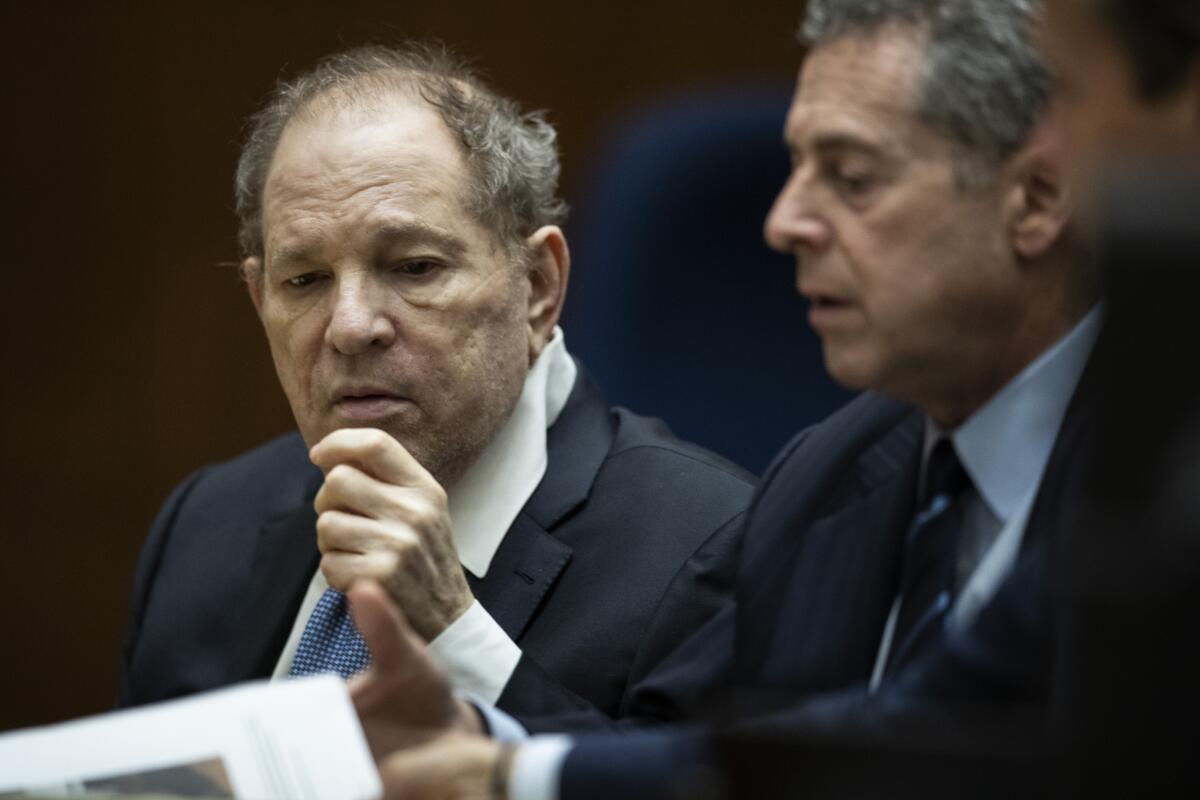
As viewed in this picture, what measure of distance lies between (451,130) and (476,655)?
2.11ft

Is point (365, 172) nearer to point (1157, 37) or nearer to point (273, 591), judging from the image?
point (273, 591)

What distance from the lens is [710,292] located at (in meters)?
2.15

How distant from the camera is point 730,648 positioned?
5.07ft

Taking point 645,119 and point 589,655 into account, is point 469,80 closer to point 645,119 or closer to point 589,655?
point 645,119

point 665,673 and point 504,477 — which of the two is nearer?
point 665,673

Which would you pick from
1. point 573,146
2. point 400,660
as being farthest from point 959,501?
point 573,146

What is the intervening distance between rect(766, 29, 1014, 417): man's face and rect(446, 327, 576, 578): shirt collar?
592mm

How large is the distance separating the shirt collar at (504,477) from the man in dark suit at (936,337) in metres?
0.49

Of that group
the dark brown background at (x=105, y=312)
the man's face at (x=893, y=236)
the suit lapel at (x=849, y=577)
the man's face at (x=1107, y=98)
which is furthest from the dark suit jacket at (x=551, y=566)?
the dark brown background at (x=105, y=312)

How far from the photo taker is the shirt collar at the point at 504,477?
1.83 metres

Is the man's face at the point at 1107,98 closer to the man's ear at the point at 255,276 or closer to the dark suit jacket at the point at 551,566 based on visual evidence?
the dark suit jacket at the point at 551,566

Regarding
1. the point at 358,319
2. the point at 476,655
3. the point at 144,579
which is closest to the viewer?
the point at 476,655

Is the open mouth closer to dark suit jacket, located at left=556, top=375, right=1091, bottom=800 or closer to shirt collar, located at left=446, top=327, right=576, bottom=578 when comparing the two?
shirt collar, located at left=446, top=327, right=576, bottom=578

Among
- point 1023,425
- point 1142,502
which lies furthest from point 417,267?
point 1142,502
